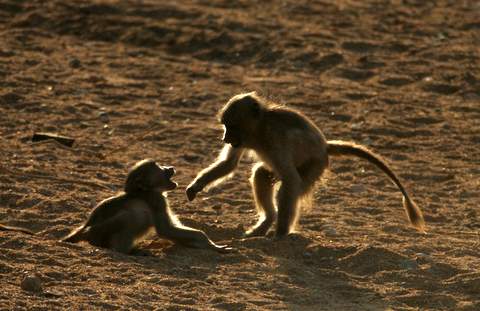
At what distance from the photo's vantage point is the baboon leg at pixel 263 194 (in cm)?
918

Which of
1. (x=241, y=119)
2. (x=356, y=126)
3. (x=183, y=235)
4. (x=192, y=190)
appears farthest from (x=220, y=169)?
(x=356, y=126)

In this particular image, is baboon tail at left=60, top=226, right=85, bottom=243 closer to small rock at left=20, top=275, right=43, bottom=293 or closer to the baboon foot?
small rock at left=20, top=275, right=43, bottom=293

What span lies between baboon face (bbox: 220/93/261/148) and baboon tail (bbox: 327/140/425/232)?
654mm

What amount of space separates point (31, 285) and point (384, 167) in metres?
3.16

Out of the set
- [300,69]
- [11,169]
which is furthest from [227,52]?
[11,169]

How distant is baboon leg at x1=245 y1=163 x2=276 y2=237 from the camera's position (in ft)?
30.1

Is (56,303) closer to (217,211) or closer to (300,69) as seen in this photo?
(217,211)

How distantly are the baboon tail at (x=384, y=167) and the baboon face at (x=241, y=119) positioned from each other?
0.65 metres

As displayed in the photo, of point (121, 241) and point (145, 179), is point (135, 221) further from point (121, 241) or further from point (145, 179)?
point (145, 179)

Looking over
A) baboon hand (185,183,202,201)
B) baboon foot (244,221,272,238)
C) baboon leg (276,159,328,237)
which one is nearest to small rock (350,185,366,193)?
baboon foot (244,221,272,238)

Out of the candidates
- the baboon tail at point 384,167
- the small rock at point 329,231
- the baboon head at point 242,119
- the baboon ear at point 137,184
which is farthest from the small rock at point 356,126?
the baboon ear at point 137,184

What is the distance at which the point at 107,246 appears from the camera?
26.7 ft

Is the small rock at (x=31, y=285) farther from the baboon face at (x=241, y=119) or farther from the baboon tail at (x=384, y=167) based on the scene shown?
the baboon tail at (x=384, y=167)

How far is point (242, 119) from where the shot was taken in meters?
8.90
